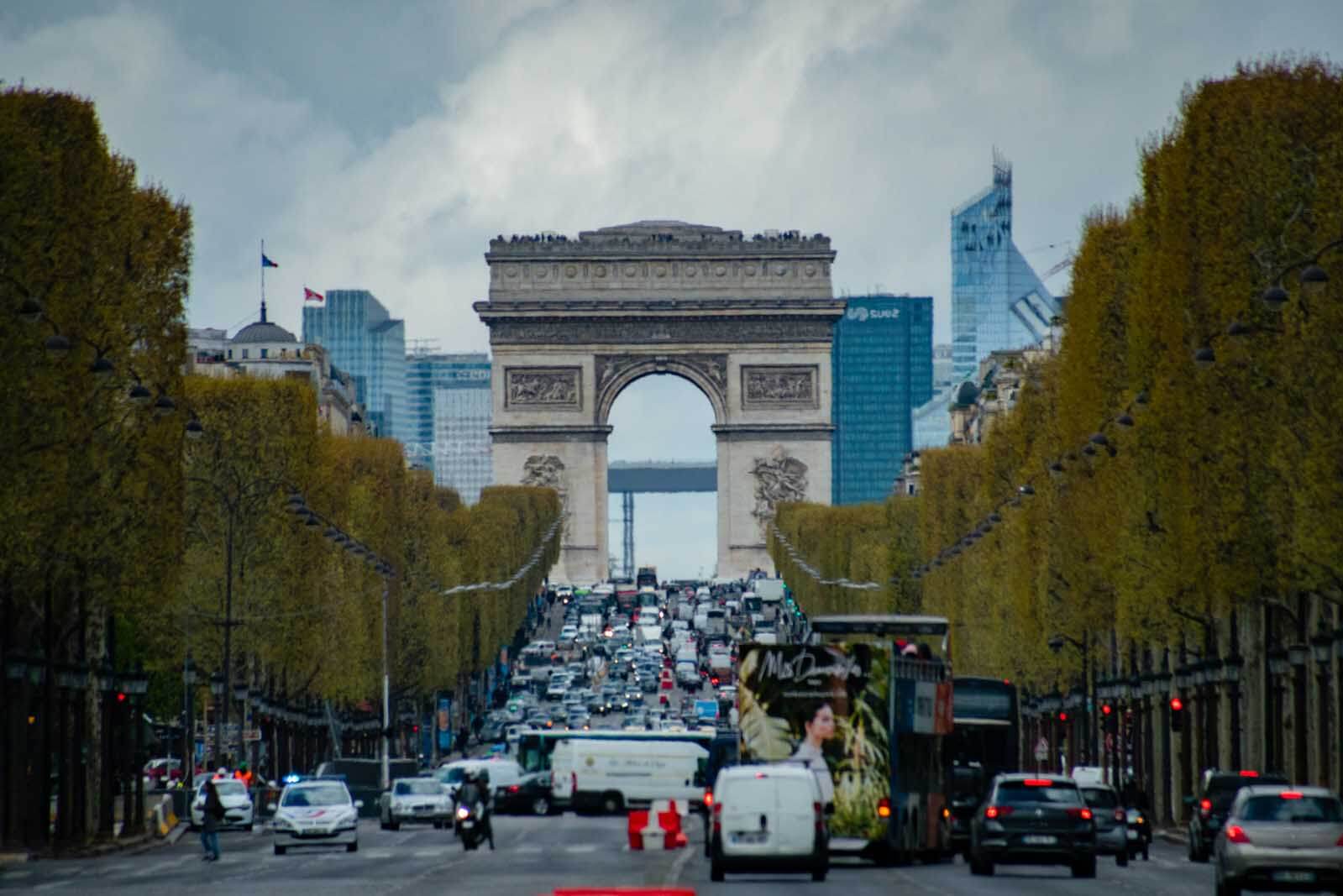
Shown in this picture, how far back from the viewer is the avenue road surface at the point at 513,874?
136 feet

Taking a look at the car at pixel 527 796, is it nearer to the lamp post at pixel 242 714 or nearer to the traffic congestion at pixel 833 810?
the traffic congestion at pixel 833 810

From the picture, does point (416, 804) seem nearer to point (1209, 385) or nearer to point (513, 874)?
point (1209, 385)

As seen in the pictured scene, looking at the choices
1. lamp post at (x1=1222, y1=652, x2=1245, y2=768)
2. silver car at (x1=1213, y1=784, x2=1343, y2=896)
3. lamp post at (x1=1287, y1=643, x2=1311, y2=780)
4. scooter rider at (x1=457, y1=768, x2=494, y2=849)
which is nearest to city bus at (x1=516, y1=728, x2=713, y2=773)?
lamp post at (x1=1222, y1=652, x2=1245, y2=768)

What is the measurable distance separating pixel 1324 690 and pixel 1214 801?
7.88 metres

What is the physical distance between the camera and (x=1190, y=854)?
56344mm

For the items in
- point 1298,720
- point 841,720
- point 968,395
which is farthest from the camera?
point 968,395

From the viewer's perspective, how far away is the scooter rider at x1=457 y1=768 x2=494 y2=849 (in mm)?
58031

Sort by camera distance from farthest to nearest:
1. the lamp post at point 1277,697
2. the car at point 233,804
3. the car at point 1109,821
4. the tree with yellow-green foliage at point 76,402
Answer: the car at point 233,804, the lamp post at point 1277,697, the tree with yellow-green foliage at point 76,402, the car at point 1109,821

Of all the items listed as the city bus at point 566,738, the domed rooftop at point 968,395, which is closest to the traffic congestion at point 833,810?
the city bus at point 566,738

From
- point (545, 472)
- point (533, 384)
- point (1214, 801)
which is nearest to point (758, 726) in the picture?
point (1214, 801)

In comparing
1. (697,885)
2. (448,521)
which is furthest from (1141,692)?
(448,521)

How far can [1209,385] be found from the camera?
190 ft

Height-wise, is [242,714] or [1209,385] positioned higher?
[1209,385]

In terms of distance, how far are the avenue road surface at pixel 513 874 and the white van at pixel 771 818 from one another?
1.59ft
